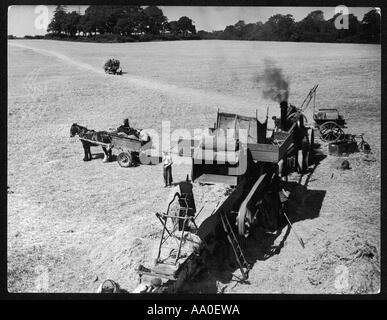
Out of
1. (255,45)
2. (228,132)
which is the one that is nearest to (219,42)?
(255,45)

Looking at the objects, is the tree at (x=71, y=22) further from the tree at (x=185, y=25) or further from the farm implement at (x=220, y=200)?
the farm implement at (x=220, y=200)

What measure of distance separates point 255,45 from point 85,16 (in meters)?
9.44

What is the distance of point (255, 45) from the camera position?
865 inches

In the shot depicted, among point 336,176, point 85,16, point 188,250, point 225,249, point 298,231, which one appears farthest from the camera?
point 336,176

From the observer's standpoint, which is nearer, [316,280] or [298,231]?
[316,280]

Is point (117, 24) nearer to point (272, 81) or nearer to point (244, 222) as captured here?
point (244, 222)

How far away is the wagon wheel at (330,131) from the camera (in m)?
18.4

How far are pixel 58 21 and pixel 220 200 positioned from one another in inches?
237

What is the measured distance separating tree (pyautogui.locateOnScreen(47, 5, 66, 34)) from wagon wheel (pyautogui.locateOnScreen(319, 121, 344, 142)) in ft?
31.5

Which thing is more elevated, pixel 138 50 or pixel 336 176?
pixel 138 50

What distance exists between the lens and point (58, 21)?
522 inches
